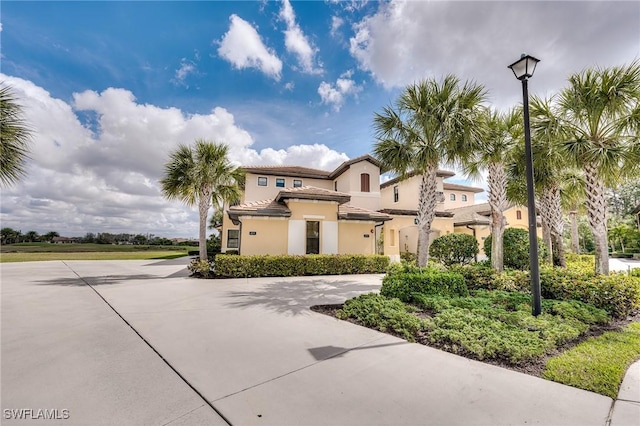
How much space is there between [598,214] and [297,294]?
31.6 feet

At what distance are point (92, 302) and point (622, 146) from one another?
1600 cm

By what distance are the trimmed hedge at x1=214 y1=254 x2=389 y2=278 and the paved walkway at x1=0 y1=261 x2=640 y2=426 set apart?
21.5ft

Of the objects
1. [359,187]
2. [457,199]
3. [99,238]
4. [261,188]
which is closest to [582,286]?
[359,187]

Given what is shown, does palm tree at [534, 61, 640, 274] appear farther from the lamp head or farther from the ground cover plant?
the lamp head

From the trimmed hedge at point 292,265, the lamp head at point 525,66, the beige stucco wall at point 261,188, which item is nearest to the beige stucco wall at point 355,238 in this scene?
the trimmed hedge at point 292,265

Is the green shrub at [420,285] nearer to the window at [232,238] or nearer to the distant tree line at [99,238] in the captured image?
the window at [232,238]

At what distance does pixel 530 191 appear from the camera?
627 cm

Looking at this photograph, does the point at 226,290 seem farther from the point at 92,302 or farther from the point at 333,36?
the point at 333,36

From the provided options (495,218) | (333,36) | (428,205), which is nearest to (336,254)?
(428,205)

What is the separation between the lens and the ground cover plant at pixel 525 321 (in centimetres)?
389

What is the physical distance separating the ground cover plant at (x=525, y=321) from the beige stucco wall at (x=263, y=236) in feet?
25.3

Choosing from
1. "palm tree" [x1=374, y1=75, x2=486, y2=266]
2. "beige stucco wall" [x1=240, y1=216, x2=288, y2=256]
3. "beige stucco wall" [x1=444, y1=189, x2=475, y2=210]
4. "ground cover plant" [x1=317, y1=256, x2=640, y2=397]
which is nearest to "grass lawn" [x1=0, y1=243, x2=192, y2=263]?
"beige stucco wall" [x1=240, y1=216, x2=288, y2=256]

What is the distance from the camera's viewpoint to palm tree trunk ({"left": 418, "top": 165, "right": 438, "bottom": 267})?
10539 mm

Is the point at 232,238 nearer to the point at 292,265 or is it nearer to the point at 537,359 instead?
the point at 292,265
